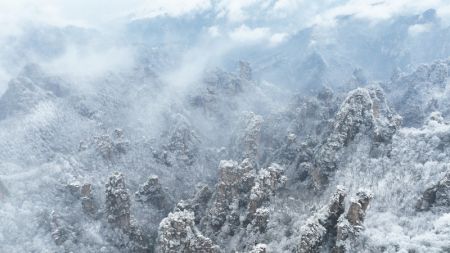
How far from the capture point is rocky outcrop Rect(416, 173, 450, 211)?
112 metres

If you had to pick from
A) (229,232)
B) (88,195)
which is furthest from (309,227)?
(88,195)

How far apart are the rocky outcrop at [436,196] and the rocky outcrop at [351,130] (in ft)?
153

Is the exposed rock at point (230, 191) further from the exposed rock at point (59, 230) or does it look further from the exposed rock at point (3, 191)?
the exposed rock at point (3, 191)

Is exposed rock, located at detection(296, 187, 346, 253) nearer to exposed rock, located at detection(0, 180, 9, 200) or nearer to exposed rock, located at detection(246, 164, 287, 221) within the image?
exposed rock, located at detection(246, 164, 287, 221)

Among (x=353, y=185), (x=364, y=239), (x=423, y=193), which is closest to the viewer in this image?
(x=364, y=239)

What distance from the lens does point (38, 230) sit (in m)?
172

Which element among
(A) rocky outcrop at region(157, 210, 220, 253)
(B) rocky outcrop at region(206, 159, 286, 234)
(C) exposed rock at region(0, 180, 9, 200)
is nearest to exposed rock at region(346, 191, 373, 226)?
(B) rocky outcrop at region(206, 159, 286, 234)

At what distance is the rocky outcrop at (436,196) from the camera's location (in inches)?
4402

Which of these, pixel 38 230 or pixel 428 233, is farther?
pixel 38 230

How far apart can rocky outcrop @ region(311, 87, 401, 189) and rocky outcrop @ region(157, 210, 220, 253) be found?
50477 millimetres

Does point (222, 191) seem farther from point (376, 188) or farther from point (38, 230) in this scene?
point (38, 230)

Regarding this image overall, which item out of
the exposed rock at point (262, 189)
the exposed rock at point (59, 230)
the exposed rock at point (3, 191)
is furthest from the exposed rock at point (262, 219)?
the exposed rock at point (3, 191)

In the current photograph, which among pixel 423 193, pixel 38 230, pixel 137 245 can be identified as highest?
pixel 423 193

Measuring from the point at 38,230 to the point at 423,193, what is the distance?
142202 mm
